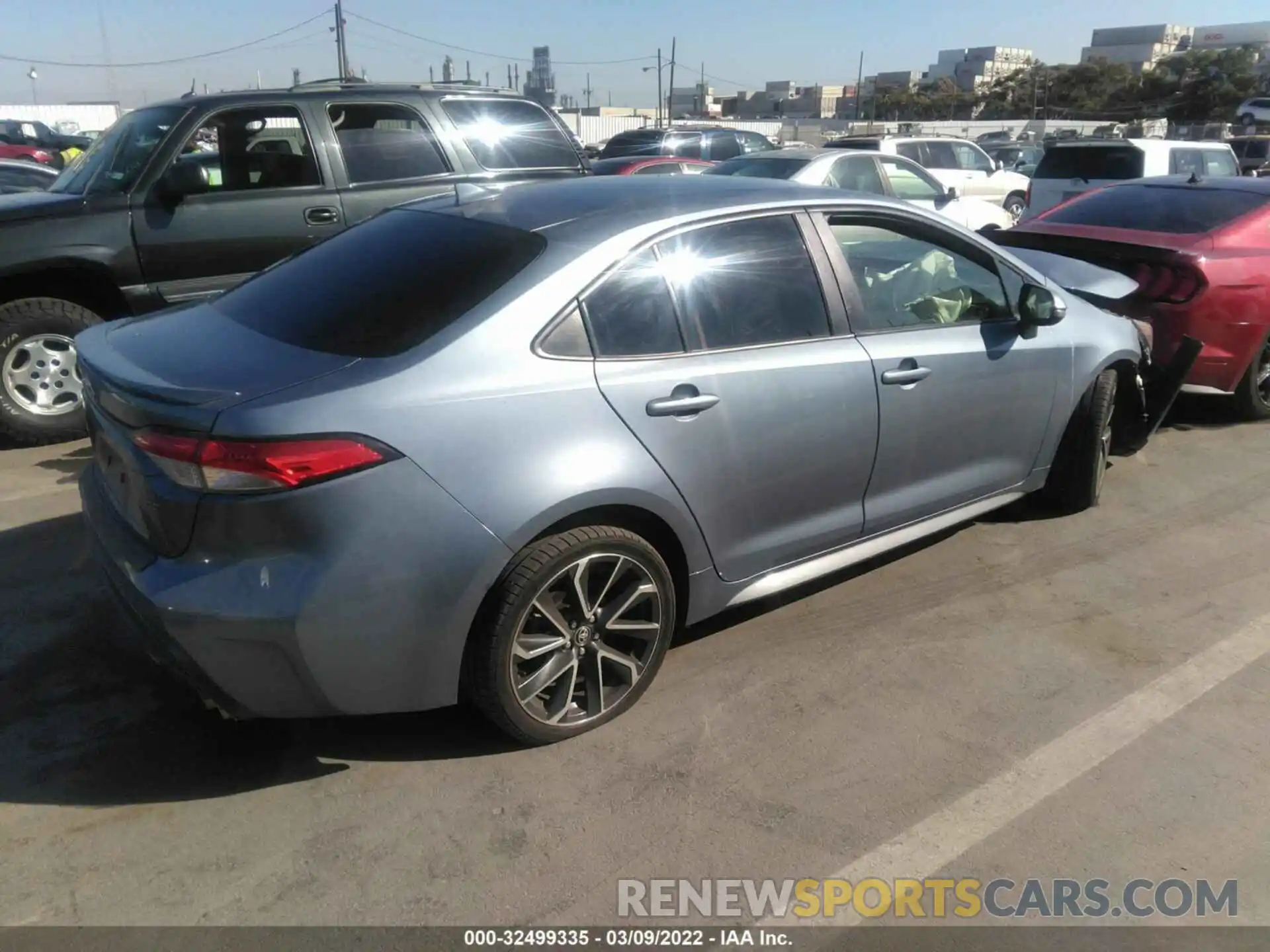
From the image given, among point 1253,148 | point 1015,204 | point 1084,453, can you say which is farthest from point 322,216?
point 1253,148

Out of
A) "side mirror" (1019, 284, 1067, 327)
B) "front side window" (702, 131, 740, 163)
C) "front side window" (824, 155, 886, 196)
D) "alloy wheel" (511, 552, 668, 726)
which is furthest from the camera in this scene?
"front side window" (702, 131, 740, 163)

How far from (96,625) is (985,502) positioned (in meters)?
3.55

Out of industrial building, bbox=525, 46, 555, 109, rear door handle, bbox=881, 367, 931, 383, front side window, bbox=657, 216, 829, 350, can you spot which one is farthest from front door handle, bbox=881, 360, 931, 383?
industrial building, bbox=525, 46, 555, 109

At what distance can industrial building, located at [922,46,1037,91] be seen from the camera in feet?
412

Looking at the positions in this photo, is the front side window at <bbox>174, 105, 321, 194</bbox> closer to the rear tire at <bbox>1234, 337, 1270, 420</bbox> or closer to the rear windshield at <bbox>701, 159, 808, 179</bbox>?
the rear windshield at <bbox>701, 159, 808, 179</bbox>

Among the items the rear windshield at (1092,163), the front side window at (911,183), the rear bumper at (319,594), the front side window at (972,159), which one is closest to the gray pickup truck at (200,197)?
the rear bumper at (319,594)

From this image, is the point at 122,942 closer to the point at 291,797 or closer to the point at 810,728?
the point at 291,797

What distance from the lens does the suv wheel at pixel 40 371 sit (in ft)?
18.0

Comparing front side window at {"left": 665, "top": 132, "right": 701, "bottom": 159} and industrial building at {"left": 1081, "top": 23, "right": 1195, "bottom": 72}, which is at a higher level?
industrial building at {"left": 1081, "top": 23, "right": 1195, "bottom": 72}

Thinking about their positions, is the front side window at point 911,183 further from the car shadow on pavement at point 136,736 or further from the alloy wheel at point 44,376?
the car shadow on pavement at point 136,736

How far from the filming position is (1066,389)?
448 centimetres

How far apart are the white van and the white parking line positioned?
10694 mm

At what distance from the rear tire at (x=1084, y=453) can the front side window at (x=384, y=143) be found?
4.19 m

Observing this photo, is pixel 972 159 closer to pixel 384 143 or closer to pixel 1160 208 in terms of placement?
pixel 1160 208
